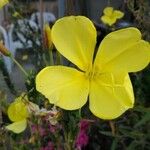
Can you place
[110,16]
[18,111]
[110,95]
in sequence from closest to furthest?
1. [110,95]
2. [18,111]
3. [110,16]

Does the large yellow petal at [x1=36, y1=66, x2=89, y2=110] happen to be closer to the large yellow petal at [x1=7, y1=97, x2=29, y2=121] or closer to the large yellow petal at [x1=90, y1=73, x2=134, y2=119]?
the large yellow petal at [x1=90, y1=73, x2=134, y2=119]

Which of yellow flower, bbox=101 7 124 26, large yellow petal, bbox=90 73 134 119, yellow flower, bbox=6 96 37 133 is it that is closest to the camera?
large yellow petal, bbox=90 73 134 119

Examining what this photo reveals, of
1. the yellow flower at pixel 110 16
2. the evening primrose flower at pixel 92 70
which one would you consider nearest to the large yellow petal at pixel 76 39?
the evening primrose flower at pixel 92 70

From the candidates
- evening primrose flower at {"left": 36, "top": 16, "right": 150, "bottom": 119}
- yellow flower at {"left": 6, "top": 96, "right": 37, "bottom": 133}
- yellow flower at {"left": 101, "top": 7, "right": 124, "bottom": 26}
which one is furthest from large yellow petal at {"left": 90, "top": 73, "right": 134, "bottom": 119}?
yellow flower at {"left": 101, "top": 7, "right": 124, "bottom": 26}

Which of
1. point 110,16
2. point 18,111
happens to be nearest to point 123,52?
point 18,111

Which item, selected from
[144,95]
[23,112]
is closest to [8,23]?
[144,95]

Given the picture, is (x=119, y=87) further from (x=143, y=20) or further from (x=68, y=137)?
(x=143, y=20)

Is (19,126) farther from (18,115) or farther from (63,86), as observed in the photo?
(63,86)
